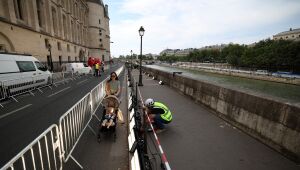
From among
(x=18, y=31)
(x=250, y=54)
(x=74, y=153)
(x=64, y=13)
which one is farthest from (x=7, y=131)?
(x=250, y=54)

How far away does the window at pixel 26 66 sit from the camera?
36.9 ft

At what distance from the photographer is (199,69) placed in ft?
245

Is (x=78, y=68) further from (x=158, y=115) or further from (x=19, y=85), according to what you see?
(x=158, y=115)

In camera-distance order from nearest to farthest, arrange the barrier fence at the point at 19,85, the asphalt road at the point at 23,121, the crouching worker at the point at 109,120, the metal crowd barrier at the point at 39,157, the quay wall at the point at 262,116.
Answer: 1. the metal crowd barrier at the point at 39,157
2. the quay wall at the point at 262,116
3. the asphalt road at the point at 23,121
4. the crouching worker at the point at 109,120
5. the barrier fence at the point at 19,85

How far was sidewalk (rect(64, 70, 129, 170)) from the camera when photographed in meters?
3.81

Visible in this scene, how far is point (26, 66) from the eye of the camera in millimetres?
11797

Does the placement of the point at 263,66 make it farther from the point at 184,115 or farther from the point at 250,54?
the point at 184,115

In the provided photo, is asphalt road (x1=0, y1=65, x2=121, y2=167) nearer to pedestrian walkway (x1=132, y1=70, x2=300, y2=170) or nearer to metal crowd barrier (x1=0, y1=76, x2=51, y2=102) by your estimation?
metal crowd barrier (x1=0, y1=76, x2=51, y2=102)

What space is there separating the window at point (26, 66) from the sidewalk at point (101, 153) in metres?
9.04

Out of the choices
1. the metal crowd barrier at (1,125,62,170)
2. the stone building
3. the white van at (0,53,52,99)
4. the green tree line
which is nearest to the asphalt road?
the metal crowd barrier at (1,125,62,170)

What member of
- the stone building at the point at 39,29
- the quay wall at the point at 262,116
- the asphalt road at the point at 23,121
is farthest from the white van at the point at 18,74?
the quay wall at the point at 262,116

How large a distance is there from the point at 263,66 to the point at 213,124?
50772mm

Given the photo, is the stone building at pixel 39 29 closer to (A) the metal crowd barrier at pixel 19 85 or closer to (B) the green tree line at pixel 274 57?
(A) the metal crowd barrier at pixel 19 85

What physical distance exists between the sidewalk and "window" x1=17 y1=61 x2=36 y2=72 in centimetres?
904
